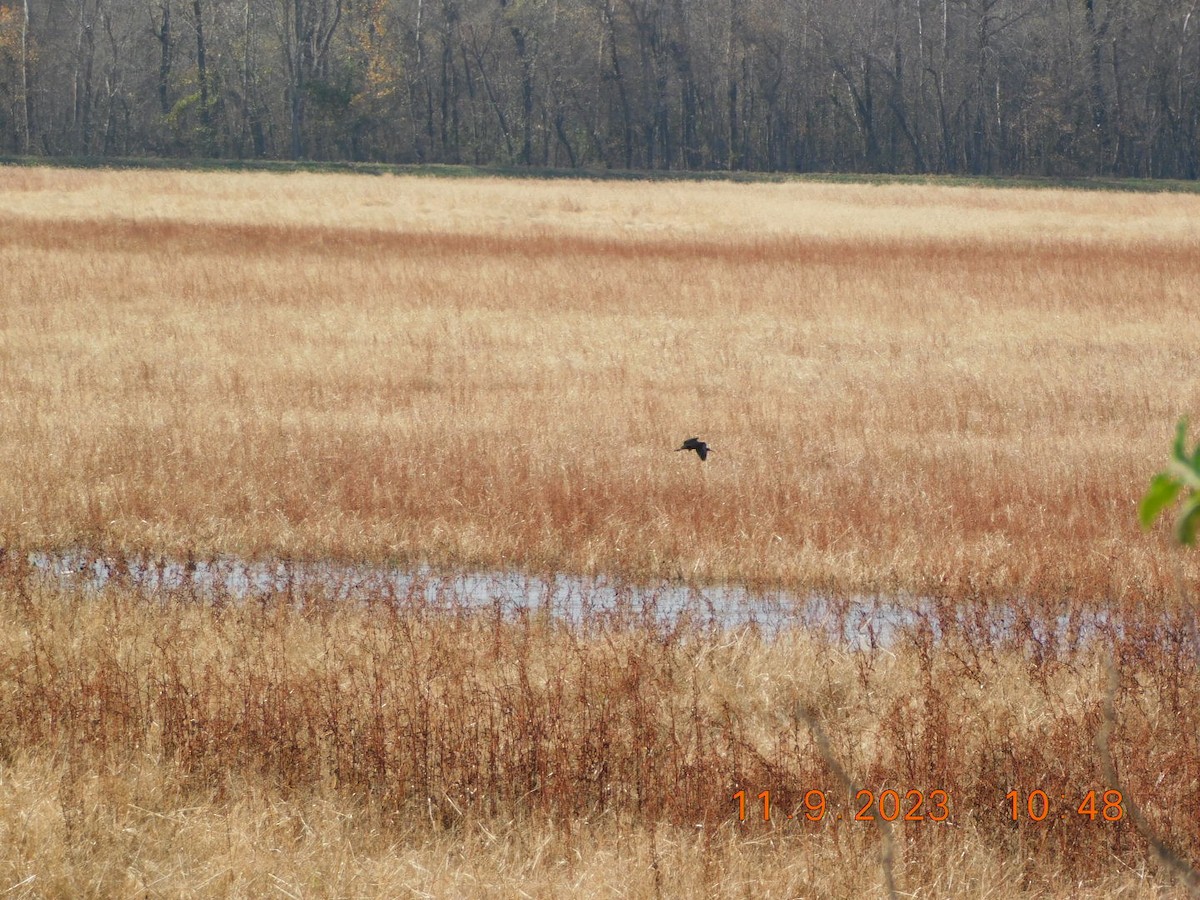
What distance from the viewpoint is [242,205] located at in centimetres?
3525

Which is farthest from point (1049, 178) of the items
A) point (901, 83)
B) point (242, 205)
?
point (242, 205)

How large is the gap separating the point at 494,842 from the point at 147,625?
→ 8.66 ft

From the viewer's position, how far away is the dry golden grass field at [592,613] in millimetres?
4637

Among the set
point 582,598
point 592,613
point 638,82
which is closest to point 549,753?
point 592,613

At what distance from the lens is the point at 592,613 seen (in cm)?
708

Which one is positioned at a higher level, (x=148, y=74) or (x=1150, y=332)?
(x=148, y=74)

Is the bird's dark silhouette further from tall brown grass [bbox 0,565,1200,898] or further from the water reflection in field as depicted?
tall brown grass [bbox 0,565,1200,898]

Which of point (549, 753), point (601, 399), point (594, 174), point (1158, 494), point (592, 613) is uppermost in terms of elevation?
point (594, 174)

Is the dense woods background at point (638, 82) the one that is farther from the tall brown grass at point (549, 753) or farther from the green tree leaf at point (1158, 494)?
the green tree leaf at point (1158, 494)

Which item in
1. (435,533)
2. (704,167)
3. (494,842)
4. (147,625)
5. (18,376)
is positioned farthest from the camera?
(704,167)

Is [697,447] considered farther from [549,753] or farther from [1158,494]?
[1158,494]

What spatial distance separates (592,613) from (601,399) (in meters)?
6.10

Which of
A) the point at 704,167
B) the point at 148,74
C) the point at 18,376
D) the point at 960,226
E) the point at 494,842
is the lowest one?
the point at 494,842

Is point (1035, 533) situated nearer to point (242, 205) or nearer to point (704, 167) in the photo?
point (242, 205)
